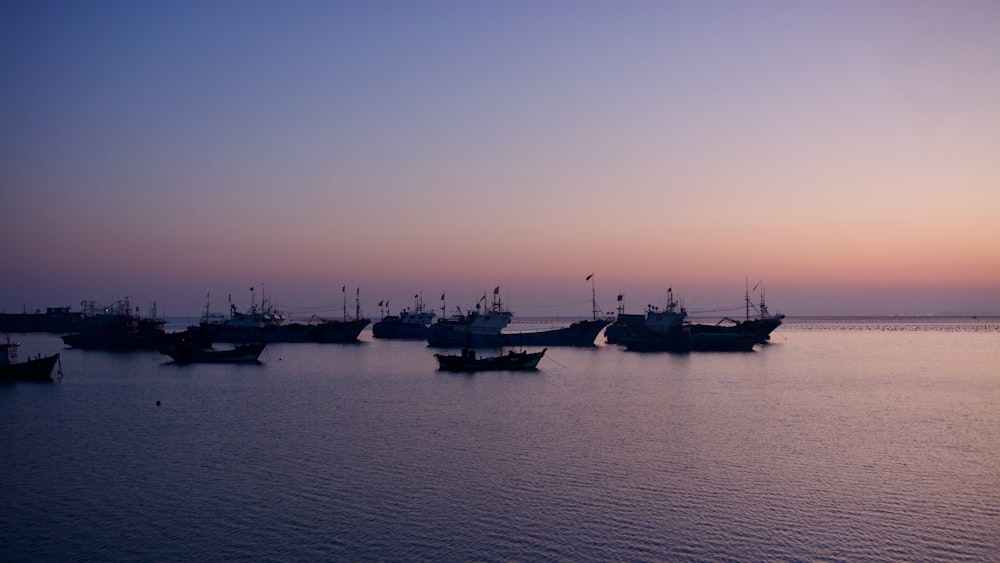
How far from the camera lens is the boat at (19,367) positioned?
5666 cm

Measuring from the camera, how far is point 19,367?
5722 cm

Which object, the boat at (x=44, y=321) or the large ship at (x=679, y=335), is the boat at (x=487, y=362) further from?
the boat at (x=44, y=321)

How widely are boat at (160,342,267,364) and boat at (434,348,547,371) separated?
23.8 metres

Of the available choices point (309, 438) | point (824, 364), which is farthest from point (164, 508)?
point (824, 364)

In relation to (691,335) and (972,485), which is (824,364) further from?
(972,485)

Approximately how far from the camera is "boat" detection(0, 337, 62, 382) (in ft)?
186

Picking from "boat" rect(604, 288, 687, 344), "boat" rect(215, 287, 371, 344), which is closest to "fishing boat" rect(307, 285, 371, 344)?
"boat" rect(215, 287, 371, 344)

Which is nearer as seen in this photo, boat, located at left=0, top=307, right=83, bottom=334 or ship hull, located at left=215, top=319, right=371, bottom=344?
ship hull, located at left=215, top=319, right=371, bottom=344

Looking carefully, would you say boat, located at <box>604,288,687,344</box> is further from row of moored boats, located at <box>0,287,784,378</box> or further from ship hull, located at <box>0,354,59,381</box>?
ship hull, located at <box>0,354,59,381</box>

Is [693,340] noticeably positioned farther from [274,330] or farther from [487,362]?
[274,330]

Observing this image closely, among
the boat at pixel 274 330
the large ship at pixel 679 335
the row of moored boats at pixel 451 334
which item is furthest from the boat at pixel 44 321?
the large ship at pixel 679 335

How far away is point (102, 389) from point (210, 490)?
34623 millimetres

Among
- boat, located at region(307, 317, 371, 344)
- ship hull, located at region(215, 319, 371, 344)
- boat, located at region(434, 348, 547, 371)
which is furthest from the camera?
boat, located at region(307, 317, 371, 344)

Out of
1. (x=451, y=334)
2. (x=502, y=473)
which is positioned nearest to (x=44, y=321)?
(x=451, y=334)
